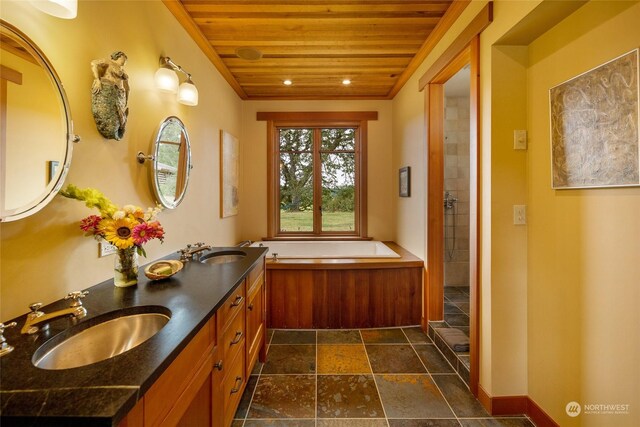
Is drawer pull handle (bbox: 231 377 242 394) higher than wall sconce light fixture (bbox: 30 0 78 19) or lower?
lower

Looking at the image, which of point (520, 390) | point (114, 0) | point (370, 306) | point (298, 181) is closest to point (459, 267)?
point (370, 306)

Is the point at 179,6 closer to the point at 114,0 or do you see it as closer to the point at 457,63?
the point at 114,0

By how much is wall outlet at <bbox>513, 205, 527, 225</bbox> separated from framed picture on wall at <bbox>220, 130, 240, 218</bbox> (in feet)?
8.39

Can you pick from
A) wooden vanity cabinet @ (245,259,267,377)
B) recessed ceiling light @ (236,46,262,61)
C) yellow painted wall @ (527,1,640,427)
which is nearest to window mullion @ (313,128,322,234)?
recessed ceiling light @ (236,46,262,61)

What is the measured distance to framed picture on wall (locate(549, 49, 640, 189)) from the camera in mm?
1126

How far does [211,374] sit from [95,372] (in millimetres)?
572

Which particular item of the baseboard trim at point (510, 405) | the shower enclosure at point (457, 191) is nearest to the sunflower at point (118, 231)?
the baseboard trim at point (510, 405)

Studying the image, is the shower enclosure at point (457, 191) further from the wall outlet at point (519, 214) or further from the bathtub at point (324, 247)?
the wall outlet at point (519, 214)

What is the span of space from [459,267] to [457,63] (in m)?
2.57

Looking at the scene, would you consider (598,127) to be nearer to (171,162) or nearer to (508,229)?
(508,229)

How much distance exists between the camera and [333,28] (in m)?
2.22

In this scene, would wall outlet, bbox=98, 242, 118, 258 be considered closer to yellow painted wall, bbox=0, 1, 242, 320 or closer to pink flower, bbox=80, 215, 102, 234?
yellow painted wall, bbox=0, 1, 242, 320

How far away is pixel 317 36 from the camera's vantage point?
7.61ft

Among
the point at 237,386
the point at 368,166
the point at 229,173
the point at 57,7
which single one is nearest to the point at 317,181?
the point at 368,166
